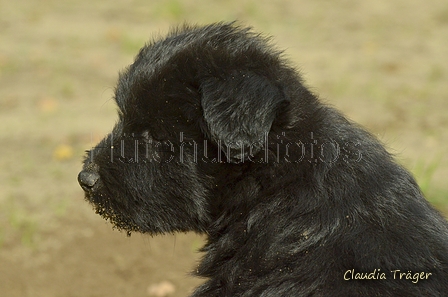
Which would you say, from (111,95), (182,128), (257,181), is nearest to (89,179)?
(182,128)

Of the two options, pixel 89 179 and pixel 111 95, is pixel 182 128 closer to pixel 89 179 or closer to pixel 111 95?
pixel 89 179

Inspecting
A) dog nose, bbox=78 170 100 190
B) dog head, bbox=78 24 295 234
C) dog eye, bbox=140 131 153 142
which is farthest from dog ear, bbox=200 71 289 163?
dog nose, bbox=78 170 100 190

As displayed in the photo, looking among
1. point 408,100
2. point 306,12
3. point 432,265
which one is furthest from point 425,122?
point 432,265

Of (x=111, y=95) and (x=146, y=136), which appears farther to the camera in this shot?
(x=111, y=95)

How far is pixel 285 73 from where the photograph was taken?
10.7 feet

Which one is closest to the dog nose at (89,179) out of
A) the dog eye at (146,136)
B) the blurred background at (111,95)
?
the dog eye at (146,136)

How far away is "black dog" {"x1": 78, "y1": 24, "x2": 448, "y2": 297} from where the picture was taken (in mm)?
2887

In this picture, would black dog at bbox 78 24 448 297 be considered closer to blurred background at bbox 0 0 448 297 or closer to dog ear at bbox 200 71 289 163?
dog ear at bbox 200 71 289 163

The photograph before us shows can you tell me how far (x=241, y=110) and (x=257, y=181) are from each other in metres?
0.38

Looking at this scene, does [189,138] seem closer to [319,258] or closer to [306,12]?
[319,258]

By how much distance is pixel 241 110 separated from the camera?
2918 mm

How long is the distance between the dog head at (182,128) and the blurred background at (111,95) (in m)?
0.47

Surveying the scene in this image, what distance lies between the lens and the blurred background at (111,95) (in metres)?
5.10

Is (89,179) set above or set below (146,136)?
below
